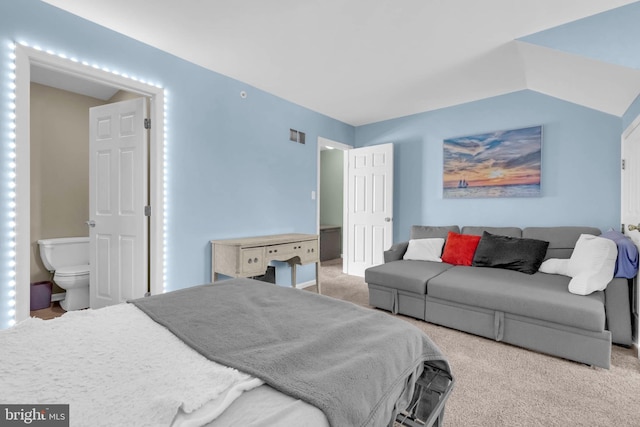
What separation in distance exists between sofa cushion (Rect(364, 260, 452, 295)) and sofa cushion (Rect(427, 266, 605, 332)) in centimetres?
10

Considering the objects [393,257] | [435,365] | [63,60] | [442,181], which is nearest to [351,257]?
[393,257]

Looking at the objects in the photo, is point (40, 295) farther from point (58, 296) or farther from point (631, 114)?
point (631, 114)

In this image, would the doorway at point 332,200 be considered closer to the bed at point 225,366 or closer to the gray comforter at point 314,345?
the gray comforter at point 314,345

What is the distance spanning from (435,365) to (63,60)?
117 inches

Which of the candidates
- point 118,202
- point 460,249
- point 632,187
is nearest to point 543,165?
point 632,187

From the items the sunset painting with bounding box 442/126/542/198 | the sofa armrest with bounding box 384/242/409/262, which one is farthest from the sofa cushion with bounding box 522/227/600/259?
the sofa armrest with bounding box 384/242/409/262

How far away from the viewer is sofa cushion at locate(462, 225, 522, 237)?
3301 millimetres

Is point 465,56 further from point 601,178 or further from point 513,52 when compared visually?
point 601,178

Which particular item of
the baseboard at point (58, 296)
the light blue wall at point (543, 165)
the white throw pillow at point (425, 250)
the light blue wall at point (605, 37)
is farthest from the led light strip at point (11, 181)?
the light blue wall at point (543, 165)

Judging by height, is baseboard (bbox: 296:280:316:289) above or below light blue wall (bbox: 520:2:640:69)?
below

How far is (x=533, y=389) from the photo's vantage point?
1842mm

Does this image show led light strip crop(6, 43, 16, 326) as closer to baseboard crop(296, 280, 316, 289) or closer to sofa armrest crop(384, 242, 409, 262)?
baseboard crop(296, 280, 316, 289)

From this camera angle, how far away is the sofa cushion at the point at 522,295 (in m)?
2.12

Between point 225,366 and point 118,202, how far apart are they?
2.63 m
